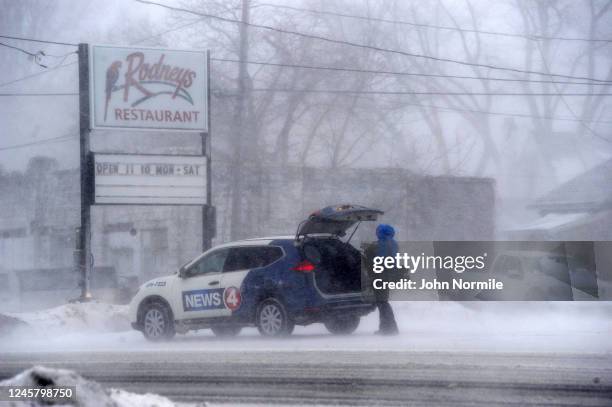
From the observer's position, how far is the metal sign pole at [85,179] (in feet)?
62.6

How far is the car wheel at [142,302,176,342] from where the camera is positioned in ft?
45.1

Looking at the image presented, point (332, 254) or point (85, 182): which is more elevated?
point (85, 182)

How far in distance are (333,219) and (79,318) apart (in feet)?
20.5

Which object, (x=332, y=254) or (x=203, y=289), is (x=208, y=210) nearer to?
(x=203, y=289)

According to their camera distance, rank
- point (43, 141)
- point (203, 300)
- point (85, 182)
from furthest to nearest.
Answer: point (43, 141) → point (85, 182) → point (203, 300)

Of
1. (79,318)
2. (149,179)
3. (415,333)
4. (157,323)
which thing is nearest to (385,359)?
(415,333)

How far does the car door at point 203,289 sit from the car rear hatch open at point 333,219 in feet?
4.70

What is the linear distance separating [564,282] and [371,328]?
3.48 metres

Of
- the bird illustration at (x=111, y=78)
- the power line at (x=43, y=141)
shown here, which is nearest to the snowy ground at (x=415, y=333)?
the bird illustration at (x=111, y=78)

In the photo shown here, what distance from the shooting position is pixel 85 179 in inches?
763

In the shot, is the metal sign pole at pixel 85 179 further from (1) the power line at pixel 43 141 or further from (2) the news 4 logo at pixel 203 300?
(1) the power line at pixel 43 141

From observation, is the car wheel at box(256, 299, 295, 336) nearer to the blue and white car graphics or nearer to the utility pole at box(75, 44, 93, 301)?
the blue and white car graphics

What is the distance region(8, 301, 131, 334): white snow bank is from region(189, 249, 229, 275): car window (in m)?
3.69

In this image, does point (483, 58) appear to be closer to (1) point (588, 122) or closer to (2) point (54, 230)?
(1) point (588, 122)
